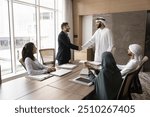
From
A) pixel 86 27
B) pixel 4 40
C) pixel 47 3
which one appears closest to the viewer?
pixel 4 40

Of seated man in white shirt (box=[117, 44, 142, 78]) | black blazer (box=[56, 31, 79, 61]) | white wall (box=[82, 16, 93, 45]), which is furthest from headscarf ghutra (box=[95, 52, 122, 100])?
white wall (box=[82, 16, 93, 45])

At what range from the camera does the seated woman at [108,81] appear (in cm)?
171

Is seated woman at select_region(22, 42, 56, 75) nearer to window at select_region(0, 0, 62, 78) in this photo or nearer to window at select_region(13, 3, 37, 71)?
window at select_region(0, 0, 62, 78)

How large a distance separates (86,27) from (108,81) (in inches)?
167

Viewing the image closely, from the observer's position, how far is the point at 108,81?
172cm

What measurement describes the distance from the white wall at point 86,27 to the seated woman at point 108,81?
13.0 ft

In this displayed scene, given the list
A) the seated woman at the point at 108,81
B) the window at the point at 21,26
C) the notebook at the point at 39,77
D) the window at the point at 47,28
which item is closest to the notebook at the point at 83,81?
the seated woman at the point at 108,81

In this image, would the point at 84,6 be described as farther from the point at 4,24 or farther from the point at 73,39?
the point at 4,24

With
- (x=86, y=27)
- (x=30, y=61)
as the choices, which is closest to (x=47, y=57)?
(x=30, y=61)

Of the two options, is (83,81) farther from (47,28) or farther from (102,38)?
(47,28)

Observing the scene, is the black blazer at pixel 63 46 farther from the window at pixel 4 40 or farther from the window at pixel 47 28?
the window at pixel 47 28

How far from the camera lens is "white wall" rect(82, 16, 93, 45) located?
5614mm

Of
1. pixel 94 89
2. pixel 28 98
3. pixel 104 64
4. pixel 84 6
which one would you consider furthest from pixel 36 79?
pixel 84 6

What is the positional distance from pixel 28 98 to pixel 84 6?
462 cm
